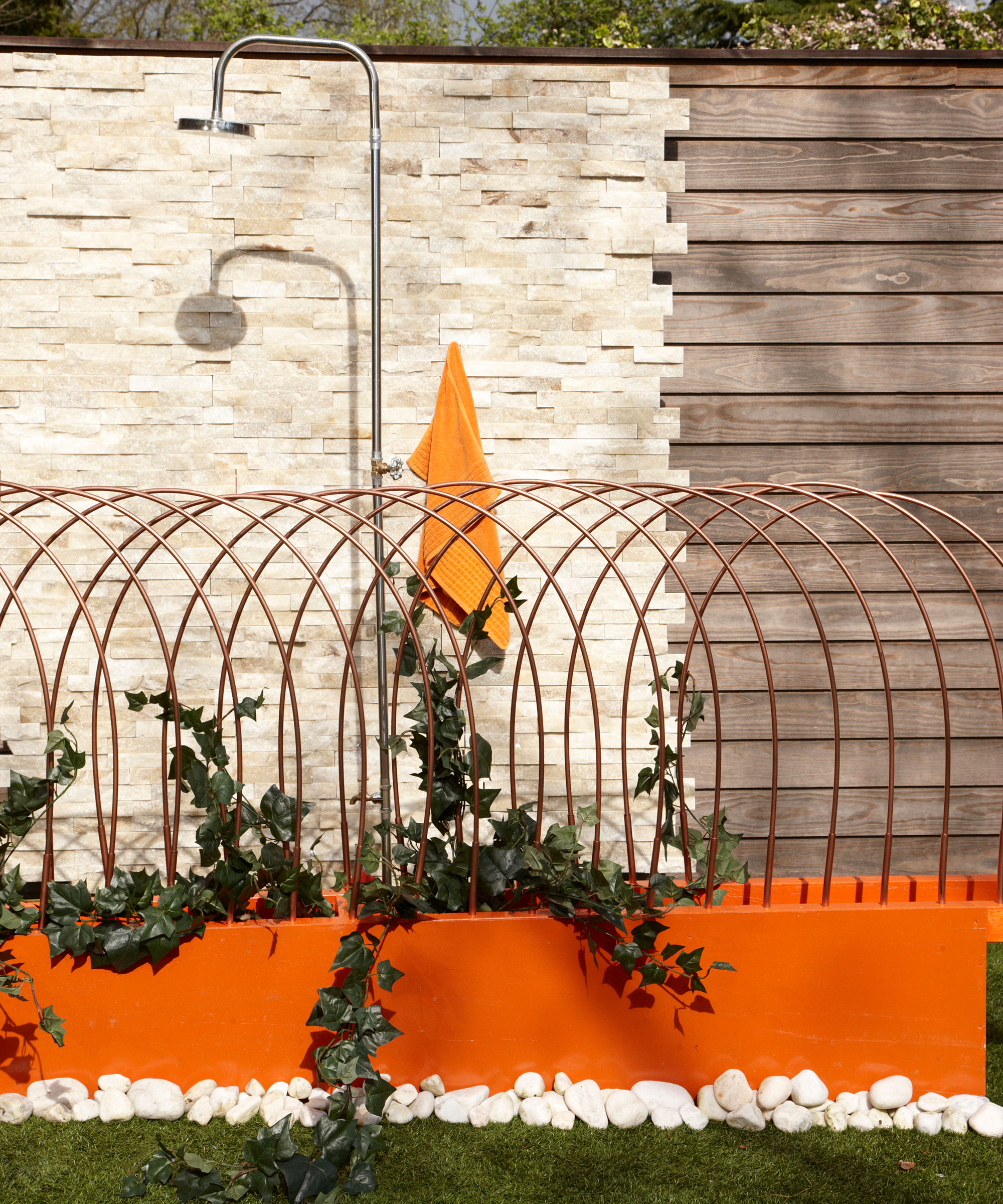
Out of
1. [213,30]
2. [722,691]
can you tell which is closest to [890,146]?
[722,691]

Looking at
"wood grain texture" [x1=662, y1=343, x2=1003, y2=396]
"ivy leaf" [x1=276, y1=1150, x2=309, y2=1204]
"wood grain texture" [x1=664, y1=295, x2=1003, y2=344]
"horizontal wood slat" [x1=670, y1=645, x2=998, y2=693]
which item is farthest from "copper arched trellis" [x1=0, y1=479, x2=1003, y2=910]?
"ivy leaf" [x1=276, y1=1150, x2=309, y2=1204]

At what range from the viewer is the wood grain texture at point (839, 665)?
10.3ft

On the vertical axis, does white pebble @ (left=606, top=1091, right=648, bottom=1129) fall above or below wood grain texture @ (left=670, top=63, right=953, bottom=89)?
below

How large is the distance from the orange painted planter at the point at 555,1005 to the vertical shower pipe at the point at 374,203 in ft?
1.60

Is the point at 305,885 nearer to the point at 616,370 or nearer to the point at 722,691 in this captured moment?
the point at 722,691

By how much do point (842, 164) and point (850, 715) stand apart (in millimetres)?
1844

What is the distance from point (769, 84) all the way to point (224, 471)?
2190 millimetres

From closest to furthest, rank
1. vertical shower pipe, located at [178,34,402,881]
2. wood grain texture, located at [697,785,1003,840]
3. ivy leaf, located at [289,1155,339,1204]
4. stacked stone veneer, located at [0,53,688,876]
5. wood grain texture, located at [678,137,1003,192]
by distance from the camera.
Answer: ivy leaf, located at [289,1155,339,1204] < vertical shower pipe, located at [178,34,402,881] < stacked stone veneer, located at [0,53,688,876] < wood grain texture, located at [678,137,1003,192] < wood grain texture, located at [697,785,1003,840]

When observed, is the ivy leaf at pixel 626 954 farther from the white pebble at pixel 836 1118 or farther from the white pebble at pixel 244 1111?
the white pebble at pixel 244 1111

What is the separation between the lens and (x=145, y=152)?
2.95 metres

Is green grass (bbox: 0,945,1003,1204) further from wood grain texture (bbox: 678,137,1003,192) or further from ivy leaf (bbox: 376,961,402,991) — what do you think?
wood grain texture (bbox: 678,137,1003,192)

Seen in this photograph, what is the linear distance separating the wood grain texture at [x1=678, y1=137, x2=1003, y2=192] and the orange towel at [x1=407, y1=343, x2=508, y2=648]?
1.07 meters

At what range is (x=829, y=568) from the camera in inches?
124

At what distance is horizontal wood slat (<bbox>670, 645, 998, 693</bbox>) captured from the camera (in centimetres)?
315
